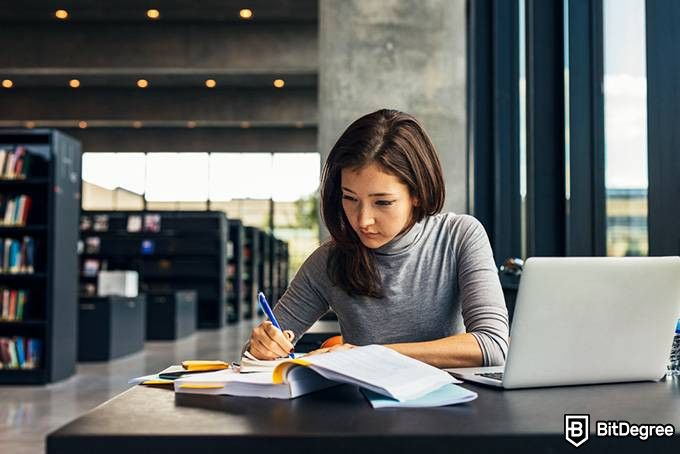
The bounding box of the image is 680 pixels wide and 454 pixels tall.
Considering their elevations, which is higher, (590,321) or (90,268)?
(590,321)

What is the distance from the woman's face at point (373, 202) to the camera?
5.94ft

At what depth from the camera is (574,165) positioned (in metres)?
3.38

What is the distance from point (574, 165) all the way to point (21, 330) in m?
4.83

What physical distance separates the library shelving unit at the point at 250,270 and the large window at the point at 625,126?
12414 mm

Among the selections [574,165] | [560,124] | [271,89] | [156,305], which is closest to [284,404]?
[574,165]

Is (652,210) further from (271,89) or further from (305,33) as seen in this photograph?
(271,89)

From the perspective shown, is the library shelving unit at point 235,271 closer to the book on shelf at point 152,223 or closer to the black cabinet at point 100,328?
the book on shelf at point 152,223

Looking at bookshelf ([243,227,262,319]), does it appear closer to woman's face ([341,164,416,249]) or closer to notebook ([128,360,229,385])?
woman's face ([341,164,416,249])

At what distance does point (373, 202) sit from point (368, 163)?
8 cm

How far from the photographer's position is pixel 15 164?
6559mm

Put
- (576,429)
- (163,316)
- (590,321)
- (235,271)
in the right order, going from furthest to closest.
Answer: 1. (235,271)
2. (163,316)
3. (590,321)
4. (576,429)

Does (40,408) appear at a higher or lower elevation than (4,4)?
lower

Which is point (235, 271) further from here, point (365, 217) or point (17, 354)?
point (365, 217)

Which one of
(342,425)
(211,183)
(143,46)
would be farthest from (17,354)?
(211,183)
